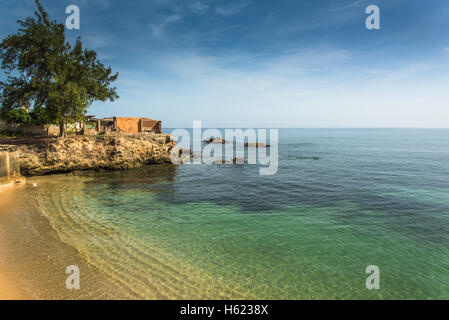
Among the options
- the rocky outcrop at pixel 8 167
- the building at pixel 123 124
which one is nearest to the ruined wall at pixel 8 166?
the rocky outcrop at pixel 8 167

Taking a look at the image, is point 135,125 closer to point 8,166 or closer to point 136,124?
point 136,124

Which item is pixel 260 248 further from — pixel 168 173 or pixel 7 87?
pixel 7 87

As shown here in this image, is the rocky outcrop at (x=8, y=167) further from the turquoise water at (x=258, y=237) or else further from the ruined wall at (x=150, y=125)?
the ruined wall at (x=150, y=125)

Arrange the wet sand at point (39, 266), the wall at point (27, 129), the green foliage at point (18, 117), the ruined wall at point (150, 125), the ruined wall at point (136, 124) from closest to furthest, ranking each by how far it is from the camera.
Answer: the wet sand at point (39, 266), the green foliage at point (18, 117), the wall at point (27, 129), the ruined wall at point (136, 124), the ruined wall at point (150, 125)

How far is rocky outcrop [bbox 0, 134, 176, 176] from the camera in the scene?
2391 centimetres

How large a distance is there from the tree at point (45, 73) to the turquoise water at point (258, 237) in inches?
401

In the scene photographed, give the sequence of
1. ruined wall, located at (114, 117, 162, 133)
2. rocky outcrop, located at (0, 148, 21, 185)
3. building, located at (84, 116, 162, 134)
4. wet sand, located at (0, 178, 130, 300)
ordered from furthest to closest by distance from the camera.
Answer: ruined wall, located at (114, 117, 162, 133)
building, located at (84, 116, 162, 134)
rocky outcrop, located at (0, 148, 21, 185)
wet sand, located at (0, 178, 130, 300)

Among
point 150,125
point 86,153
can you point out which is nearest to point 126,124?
point 150,125

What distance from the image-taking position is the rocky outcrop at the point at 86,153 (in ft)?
78.4

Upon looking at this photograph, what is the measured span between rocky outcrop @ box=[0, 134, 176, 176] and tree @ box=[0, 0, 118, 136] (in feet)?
9.84

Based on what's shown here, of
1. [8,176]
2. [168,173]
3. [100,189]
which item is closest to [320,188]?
[168,173]

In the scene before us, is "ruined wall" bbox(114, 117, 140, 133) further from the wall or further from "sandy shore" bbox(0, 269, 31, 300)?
"sandy shore" bbox(0, 269, 31, 300)

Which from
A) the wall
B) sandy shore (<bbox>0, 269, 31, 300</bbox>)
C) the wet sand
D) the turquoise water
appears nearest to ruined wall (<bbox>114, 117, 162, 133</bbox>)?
the wall
